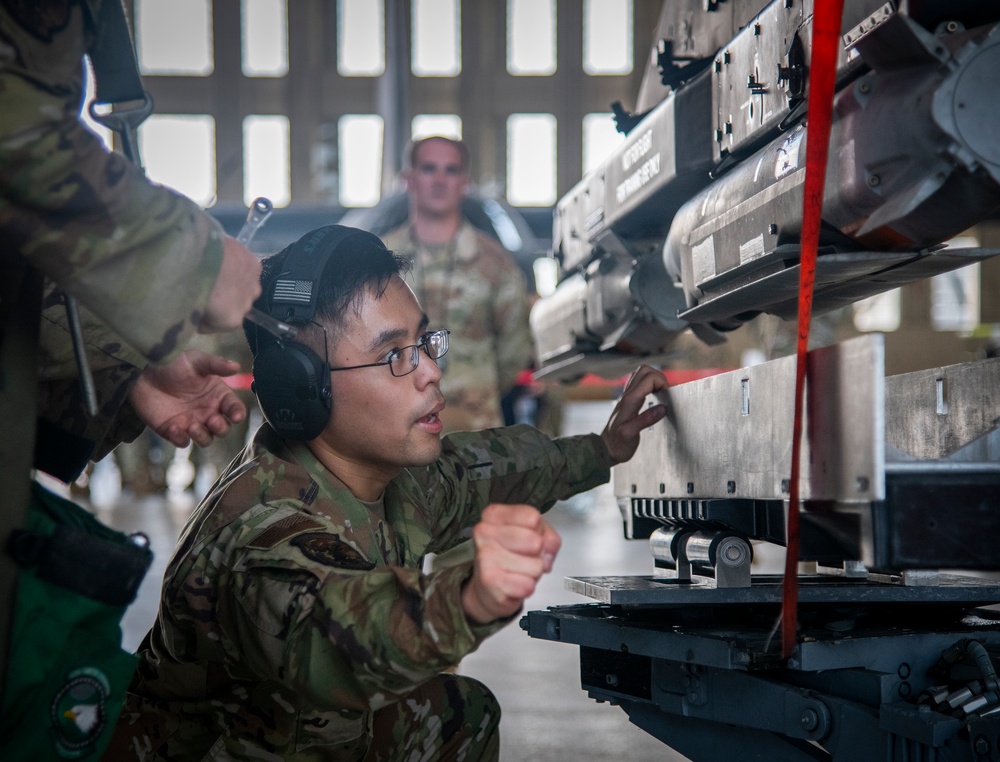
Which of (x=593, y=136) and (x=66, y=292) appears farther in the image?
(x=593, y=136)

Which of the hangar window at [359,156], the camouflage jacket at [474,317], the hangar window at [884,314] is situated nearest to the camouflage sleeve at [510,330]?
the camouflage jacket at [474,317]

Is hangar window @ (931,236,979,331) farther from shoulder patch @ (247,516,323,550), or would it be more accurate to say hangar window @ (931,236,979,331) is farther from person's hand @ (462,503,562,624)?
person's hand @ (462,503,562,624)

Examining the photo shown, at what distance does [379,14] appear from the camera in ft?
74.0

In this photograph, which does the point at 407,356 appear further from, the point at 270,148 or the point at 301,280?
the point at 270,148

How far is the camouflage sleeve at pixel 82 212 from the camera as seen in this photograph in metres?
1.18

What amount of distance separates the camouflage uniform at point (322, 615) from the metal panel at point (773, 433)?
319 millimetres

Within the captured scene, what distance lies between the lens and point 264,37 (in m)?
22.6

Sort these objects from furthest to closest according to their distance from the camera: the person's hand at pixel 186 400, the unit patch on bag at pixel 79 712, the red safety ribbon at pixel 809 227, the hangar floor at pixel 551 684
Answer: the hangar floor at pixel 551 684 < the person's hand at pixel 186 400 < the red safety ribbon at pixel 809 227 < the unit patch on bag at pixel 79 712

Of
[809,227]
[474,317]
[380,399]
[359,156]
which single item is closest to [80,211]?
[380,399]

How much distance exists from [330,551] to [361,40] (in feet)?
73.7

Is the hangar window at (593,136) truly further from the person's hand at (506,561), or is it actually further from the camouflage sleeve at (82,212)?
the person's hand at (506,561)

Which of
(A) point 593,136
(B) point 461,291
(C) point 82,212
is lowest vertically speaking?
(C) point 82,212

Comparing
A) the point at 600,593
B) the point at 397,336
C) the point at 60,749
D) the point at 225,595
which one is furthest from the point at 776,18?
the point at 60,749

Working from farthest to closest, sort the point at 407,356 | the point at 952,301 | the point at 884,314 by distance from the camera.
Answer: the point at 952,301, the point at 884,314, the point at 407,356
